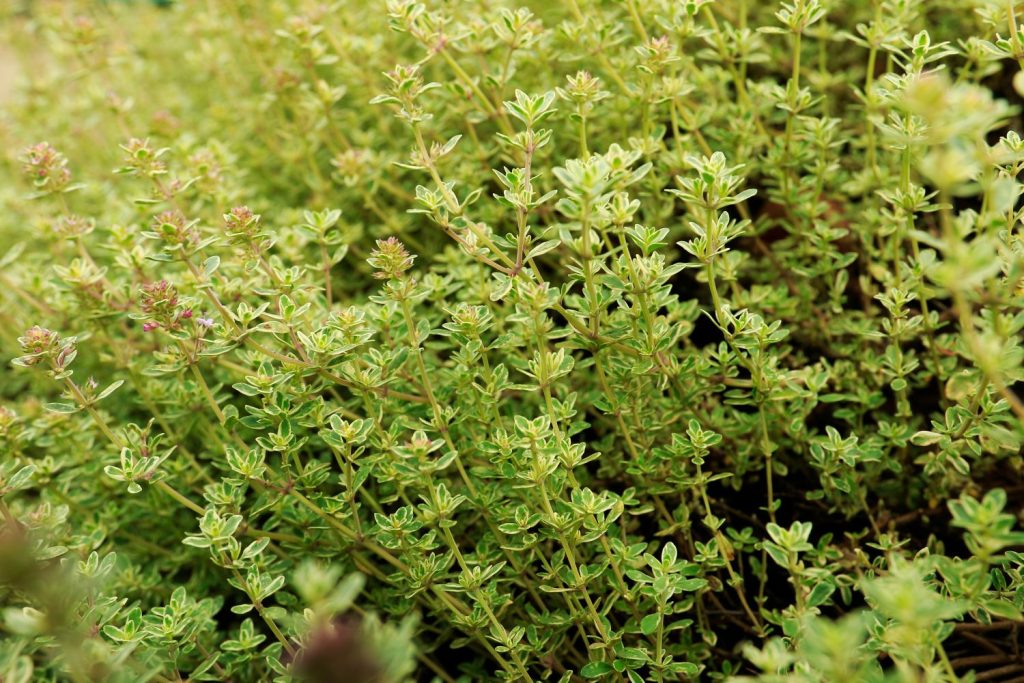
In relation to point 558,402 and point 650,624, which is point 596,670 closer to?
point 650,624

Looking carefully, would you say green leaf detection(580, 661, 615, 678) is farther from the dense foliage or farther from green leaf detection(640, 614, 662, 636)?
green leaf detection(640, 614, 662, 636)

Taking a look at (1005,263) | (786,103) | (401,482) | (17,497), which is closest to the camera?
(1005,263)

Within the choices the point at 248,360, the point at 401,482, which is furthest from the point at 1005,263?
the point at 248,360

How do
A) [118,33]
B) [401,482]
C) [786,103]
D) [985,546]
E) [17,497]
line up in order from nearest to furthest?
[985,546] → [401,482] → [786,103] → [17,497] → [118,33]

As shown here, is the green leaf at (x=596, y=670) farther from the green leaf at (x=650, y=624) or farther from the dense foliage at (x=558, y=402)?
the green leaf at (x=650, y=624)

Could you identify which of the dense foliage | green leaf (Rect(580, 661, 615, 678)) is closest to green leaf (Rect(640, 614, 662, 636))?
the dense foliage

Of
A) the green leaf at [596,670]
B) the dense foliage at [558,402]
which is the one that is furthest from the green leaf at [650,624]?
the green leaf at [596,670]

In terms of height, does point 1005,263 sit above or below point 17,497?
above

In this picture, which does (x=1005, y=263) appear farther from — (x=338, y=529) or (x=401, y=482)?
(x=338, y=529)

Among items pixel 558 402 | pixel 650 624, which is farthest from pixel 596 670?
pixel 558 402
